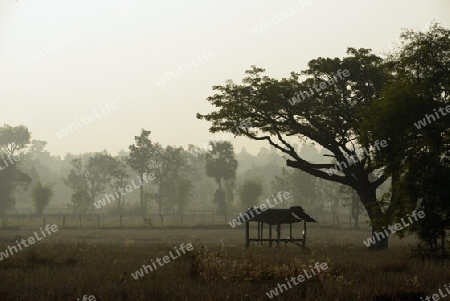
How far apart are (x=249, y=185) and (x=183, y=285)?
273 ft

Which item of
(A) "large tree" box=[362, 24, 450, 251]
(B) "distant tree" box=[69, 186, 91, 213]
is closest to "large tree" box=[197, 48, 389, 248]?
(A) "large tree" box=[362, 24, 450, 251]

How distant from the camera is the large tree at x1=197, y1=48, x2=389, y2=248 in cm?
3078

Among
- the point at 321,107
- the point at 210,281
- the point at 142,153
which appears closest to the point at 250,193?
the point at 142,153

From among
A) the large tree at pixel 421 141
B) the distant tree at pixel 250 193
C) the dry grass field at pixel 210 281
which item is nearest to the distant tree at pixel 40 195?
the distant tree at pixel 250 193

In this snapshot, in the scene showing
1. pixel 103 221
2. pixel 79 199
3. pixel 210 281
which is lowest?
pixel 103 221

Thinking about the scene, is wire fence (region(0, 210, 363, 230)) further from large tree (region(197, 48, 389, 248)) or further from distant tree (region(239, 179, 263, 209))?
large tree (region(197, 48, 389, 248))

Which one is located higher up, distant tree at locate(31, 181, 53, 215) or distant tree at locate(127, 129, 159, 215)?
distant tree at locate(127, 129, 159, 215)

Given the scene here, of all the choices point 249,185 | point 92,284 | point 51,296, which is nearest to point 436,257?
point 92,284

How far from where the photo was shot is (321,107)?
31359 mm

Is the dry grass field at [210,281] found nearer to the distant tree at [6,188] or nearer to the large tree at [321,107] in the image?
the large tree at [321,107]

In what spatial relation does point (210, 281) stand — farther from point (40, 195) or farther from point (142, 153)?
point (142, 153)

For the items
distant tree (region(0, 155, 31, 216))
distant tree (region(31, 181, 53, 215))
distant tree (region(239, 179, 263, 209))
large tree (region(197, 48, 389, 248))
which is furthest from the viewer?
distant tree (region(239, 179, 263, 209))

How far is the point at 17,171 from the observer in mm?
87938

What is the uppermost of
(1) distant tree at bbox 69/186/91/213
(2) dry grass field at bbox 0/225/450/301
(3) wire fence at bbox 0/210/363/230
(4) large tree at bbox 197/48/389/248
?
(4) large tree at bbox 197/48/389/248
